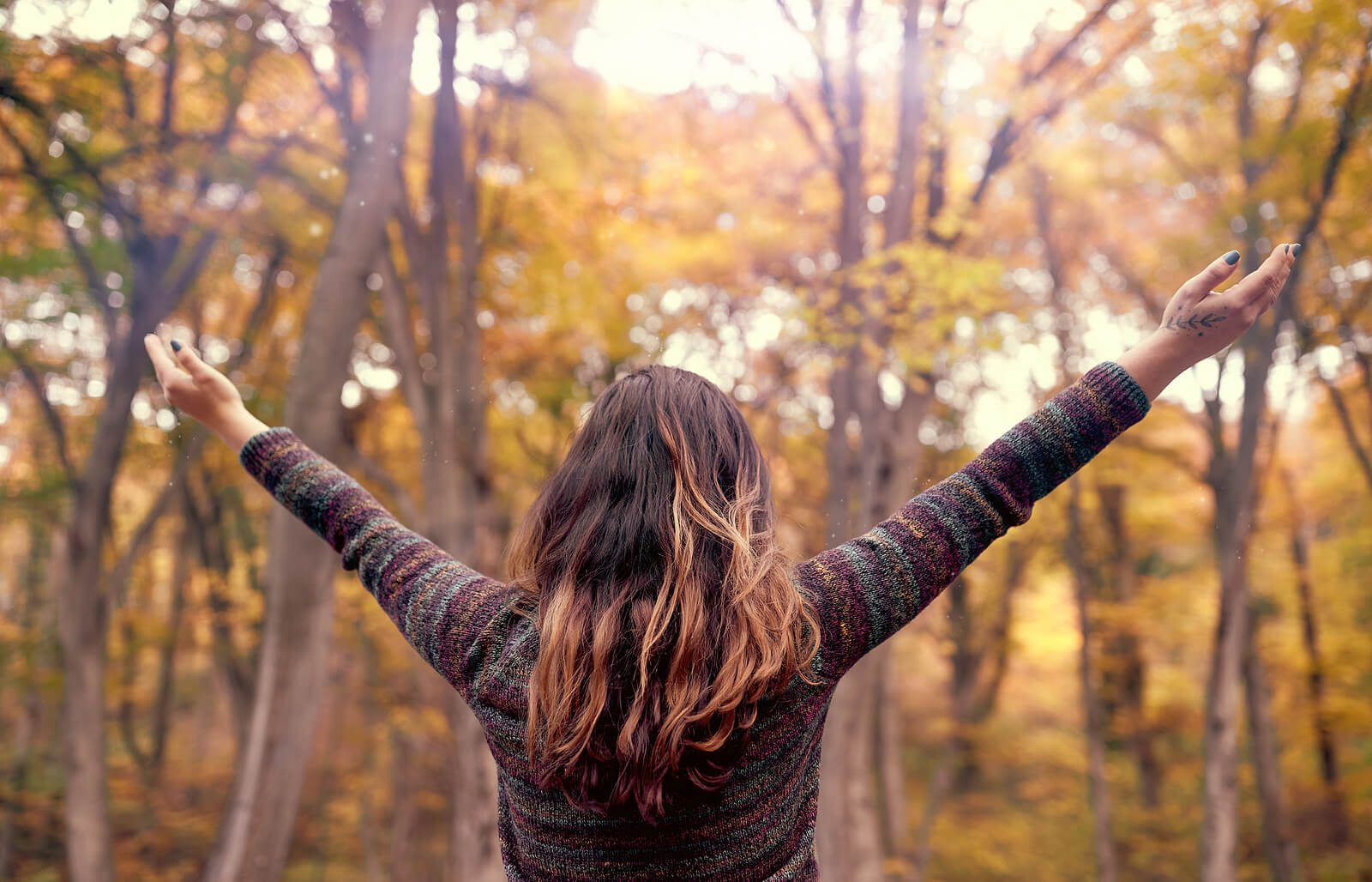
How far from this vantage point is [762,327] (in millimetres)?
7211

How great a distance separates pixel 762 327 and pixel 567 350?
317 cm

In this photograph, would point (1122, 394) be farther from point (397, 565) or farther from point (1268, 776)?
point (1268, 776)

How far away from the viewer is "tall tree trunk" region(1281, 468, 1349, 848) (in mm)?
10156

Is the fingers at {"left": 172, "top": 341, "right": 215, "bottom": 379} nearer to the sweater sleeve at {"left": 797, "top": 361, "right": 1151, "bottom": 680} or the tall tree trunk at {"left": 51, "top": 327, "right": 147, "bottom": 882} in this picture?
the sweater sleeve at {"left": 797, "top": 361, "right": 1151, "bottom": 680}

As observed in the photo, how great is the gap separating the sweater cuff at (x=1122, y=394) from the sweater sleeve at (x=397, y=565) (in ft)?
2.95

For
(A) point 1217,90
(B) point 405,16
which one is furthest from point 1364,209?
(B) point 405,16

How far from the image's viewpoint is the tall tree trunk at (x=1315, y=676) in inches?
400

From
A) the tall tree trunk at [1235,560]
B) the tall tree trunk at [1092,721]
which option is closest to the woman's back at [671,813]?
the tall tree trunk at [1235,560]

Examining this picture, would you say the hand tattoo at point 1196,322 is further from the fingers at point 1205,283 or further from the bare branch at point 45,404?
the bare branch at point 45,404

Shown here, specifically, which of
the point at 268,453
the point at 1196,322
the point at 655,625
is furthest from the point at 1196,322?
the point at 268,453

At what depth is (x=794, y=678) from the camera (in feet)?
3.38

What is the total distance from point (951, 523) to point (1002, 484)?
91mm

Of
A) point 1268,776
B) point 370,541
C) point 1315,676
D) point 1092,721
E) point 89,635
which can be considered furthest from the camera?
point 1315,676

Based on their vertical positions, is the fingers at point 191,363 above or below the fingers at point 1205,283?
above
